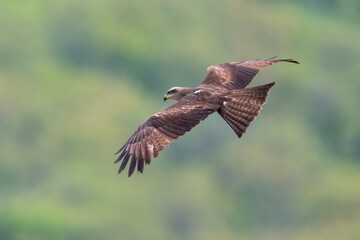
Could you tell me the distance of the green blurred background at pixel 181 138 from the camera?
107375 millimetres

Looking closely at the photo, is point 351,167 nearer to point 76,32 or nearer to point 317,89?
point 317,89

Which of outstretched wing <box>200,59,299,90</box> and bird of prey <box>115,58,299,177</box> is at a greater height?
outstretched wing <box>200,59,299,90</box>

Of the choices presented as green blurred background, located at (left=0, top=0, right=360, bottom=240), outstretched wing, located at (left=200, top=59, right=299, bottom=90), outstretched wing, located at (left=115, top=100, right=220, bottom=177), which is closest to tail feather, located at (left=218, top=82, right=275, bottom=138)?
outstretched wing, located at (left=115, top=100, right=220, bottom=177)

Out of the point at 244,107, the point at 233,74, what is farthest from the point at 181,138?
the point at 244,107

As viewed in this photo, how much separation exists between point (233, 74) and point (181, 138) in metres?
85.1

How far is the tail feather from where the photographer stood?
65.2 ft

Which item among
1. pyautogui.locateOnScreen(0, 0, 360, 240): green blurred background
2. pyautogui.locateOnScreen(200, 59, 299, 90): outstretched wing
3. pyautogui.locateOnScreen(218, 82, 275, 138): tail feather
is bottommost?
pyautogui.locateOnScreen(218, 82, 275, 138): tail feather

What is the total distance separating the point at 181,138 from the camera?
10781 centimetres

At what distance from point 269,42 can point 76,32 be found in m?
30.2

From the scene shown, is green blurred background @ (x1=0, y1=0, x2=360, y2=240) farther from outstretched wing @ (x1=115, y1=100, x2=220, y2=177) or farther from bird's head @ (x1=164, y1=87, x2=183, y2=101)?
outstretched wing @ (x1=115, y1=100, x2=220, y2=177)

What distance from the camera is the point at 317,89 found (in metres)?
131

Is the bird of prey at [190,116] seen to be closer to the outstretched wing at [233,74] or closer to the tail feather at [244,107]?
the tail feather at [244,107]

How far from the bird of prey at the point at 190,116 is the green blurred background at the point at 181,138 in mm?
81757

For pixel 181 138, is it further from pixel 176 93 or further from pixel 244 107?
pixel 244 107
